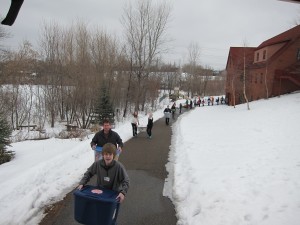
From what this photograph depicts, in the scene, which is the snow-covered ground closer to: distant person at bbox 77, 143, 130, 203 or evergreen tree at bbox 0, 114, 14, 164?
evergreen tree at bbox 0, 114, 14, 164

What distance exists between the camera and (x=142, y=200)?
A: 686cm

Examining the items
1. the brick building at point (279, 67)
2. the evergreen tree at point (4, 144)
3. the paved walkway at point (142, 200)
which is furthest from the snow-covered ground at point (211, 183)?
the brick building at point (279, 67)

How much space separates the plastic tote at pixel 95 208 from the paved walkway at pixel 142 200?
1.72 metres

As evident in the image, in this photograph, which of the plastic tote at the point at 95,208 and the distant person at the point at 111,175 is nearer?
the plastic tote at the point at 95,208

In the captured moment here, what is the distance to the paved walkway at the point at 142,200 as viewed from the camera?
577cm

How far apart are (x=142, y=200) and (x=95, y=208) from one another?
3.04 m

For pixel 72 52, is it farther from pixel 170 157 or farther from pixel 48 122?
pixel 170 157

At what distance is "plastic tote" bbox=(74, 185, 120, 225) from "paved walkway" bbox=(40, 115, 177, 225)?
1720 millimetres

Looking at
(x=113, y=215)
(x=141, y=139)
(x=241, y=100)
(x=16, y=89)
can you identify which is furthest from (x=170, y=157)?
(x=241, y=100)

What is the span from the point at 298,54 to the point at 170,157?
28390 millimetres

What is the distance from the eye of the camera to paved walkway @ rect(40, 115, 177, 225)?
18.9ft

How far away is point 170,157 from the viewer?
1179 centimetres

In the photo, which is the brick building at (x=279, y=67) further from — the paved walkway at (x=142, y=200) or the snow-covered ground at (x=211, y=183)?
the paved walkway at (x=142, y=200)

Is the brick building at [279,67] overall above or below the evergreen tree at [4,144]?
above
